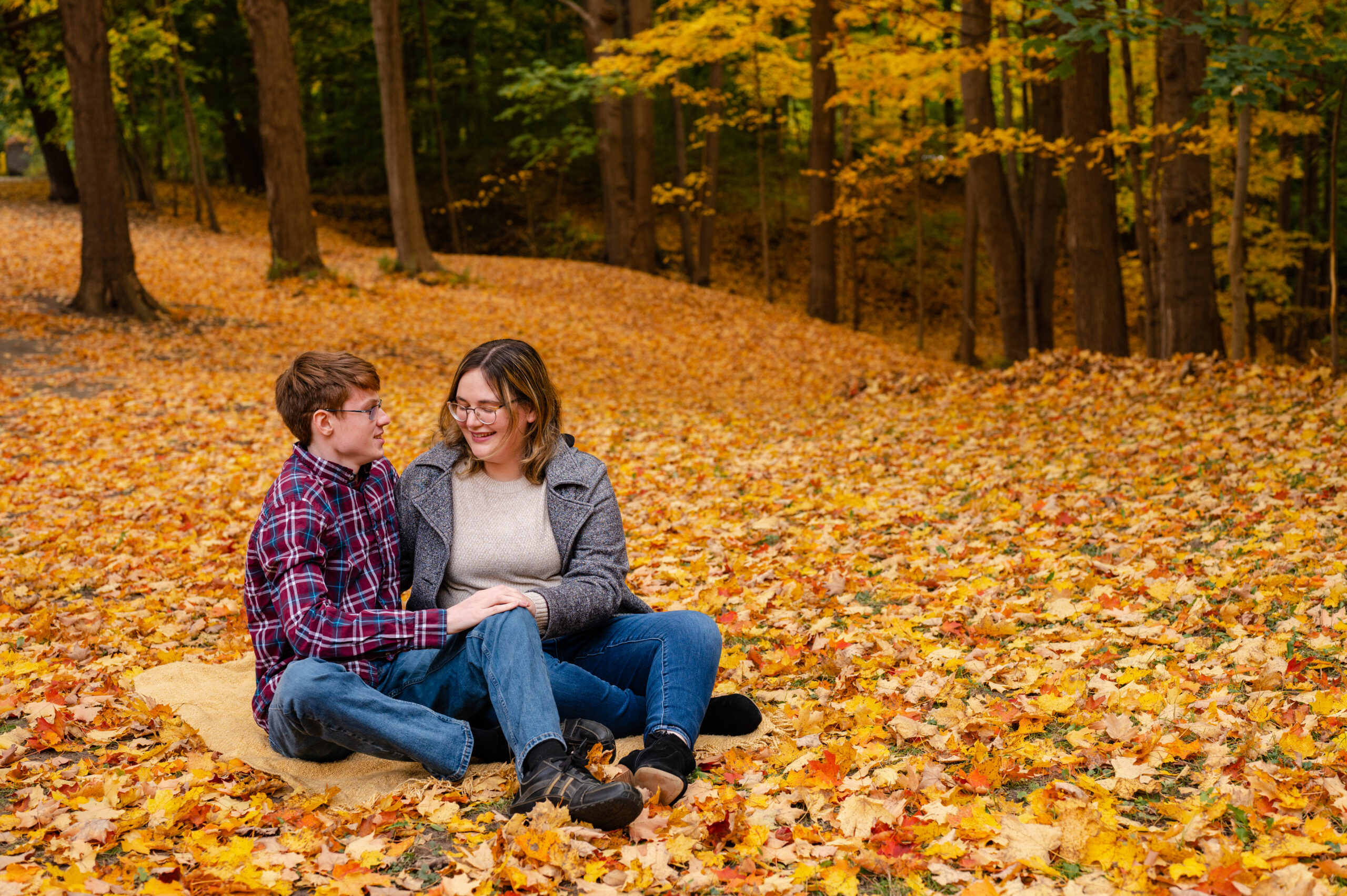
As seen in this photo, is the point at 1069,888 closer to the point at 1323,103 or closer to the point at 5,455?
the point at 5,455

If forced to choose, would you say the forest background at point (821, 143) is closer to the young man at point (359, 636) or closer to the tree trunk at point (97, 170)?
the tree trunk at point (97, 170)

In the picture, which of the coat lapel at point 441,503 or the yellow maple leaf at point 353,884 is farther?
the coat lapel at point 441,503

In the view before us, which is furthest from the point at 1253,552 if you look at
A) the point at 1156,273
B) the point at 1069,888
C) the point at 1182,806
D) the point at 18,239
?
the point at 18,239

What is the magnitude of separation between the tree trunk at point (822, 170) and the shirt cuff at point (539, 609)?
16.1 m

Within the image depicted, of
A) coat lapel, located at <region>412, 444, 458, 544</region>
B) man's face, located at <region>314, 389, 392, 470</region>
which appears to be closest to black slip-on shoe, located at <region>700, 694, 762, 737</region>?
coat lapel, located at <region>412, 444, 458, 544</region>

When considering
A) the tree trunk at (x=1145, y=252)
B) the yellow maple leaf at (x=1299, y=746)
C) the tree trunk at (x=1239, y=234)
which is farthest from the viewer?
the tree trunk at (x=1145, y=252)

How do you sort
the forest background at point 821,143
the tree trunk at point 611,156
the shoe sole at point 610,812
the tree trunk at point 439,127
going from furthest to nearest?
the tree trunk at point 439,127
the tree trunk at point 611,156
the forest background at point 821,143
the shoe sole at point 610,812

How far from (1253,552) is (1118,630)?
1.26 metres

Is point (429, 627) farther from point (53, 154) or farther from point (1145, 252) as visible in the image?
point (53, 154)

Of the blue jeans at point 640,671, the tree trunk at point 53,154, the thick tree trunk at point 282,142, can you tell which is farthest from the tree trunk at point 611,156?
the blue jeans at point 640,671

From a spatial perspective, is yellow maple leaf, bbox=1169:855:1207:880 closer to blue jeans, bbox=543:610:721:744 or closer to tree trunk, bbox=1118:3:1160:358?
blue jeans, bbox=543:610:721:744

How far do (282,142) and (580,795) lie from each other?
16.0 metres

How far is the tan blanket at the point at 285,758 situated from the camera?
3184 millimetres

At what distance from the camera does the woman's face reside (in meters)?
3.34
